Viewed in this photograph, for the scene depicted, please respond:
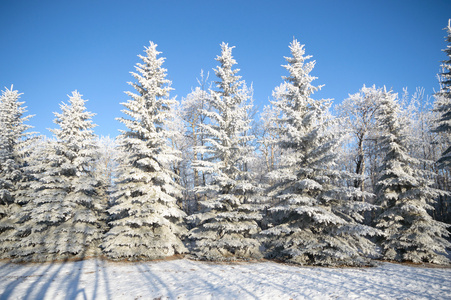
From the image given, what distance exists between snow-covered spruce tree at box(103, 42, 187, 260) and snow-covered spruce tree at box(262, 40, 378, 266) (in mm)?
5584

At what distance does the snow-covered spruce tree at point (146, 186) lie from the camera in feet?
41.1

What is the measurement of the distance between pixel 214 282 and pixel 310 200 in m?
6.07

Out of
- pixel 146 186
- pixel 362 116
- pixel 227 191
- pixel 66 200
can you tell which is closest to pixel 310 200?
pixel 227 191

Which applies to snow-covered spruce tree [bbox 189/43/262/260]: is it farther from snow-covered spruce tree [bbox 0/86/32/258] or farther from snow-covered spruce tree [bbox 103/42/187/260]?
snow-covered spruce tree [bbox 0/86/32/258]

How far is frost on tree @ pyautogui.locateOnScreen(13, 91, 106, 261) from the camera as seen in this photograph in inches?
517

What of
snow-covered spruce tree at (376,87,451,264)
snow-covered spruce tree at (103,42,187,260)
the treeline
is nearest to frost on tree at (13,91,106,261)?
the treeline

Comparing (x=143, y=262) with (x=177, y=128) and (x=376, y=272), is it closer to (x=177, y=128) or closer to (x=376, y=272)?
(x=376, y=272)

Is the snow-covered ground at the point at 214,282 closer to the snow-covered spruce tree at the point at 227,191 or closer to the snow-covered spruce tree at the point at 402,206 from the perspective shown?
the snow-covered spruce tree at the point at 227,191

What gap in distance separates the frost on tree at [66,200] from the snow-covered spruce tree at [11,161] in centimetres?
98

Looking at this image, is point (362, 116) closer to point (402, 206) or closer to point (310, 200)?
point (402, 206)

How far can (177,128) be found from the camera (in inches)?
1009

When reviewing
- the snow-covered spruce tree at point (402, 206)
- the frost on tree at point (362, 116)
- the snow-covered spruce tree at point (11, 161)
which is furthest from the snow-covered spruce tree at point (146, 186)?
the frost on tree at point (362, 116)

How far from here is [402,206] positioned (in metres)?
13.3

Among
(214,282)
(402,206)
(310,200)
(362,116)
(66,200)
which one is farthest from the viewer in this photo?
(362,116)
